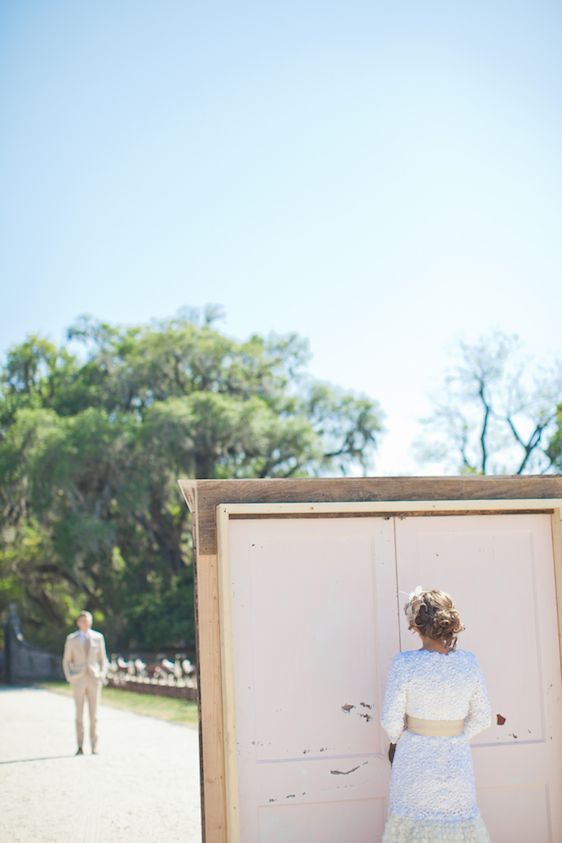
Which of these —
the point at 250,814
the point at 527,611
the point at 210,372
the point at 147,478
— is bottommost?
the point at 250,814

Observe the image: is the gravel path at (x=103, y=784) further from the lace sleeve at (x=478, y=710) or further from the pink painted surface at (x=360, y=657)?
the lace sleeve at (x=478, y=710)

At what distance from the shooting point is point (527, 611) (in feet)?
20.1

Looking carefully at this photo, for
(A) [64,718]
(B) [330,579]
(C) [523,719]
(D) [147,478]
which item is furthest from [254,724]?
(D) [147,478]

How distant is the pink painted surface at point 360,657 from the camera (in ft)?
18.5

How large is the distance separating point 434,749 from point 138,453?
2979 cm

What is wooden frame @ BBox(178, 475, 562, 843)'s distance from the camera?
5.52m

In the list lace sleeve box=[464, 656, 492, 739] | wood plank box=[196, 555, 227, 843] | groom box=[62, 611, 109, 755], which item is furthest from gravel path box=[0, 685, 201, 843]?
lace sleeve box=[464, 656, 492, 739]

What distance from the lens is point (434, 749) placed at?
15.9ft

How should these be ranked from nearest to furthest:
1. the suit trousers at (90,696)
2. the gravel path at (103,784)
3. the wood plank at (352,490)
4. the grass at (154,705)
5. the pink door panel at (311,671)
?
the pink door panel at (311,671) → the wood plank at (352,490) → the gravel path at (103,784) → the suit trousers at (90,696) → the grass at (154,705)

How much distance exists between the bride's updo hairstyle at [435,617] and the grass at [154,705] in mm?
Result: 11886

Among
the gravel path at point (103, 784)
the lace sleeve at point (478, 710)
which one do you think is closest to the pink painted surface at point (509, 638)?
the lace sleeve at point (478, 710)

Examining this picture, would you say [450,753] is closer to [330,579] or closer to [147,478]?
[330,579]

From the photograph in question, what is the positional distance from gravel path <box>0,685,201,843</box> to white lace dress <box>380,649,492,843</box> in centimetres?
365

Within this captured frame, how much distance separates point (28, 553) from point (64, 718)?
20576mm
